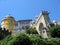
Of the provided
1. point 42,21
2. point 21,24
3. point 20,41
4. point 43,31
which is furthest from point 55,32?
point 21,24

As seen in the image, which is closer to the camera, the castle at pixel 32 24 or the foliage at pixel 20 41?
the foliage at pixel 20 41

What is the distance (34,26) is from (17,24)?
37.5ft

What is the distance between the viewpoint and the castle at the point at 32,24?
2793 inches

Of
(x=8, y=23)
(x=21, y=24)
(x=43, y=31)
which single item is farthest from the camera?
(x=21, y=24)

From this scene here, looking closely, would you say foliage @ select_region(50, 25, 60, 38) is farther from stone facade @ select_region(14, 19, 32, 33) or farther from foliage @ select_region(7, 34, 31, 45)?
stone facade @ select_region(14, 19, 32, 33)

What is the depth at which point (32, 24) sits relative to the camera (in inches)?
3120

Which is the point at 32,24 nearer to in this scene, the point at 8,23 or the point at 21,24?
the point at 8,23

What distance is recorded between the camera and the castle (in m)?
70.9

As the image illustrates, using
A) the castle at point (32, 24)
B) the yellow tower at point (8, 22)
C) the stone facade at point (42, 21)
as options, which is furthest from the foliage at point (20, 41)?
the yellow tower at point (8, 22)

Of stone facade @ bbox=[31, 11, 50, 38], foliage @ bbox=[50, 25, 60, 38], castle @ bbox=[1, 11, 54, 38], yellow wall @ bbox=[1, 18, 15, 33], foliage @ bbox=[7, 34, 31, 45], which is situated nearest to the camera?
foliage @ bbox=[7, 34, 31, 45]

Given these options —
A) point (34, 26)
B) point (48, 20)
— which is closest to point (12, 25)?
point (34, 26)

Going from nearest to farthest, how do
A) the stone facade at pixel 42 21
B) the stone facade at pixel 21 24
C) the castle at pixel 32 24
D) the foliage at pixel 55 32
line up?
the foliage at pixel 55 32
the castle at pixel 32 24
the stone facade at pixel 42 21
the stone facade at pixel 21 24

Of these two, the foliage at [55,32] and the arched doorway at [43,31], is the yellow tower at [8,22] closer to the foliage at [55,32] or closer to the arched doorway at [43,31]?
the arched doorway at [43,31]

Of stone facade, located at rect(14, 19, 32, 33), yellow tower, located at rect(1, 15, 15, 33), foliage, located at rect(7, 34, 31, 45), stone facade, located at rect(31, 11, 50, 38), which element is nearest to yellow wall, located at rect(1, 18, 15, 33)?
yellow tower, located at rect(1, 15, 15, 33)
